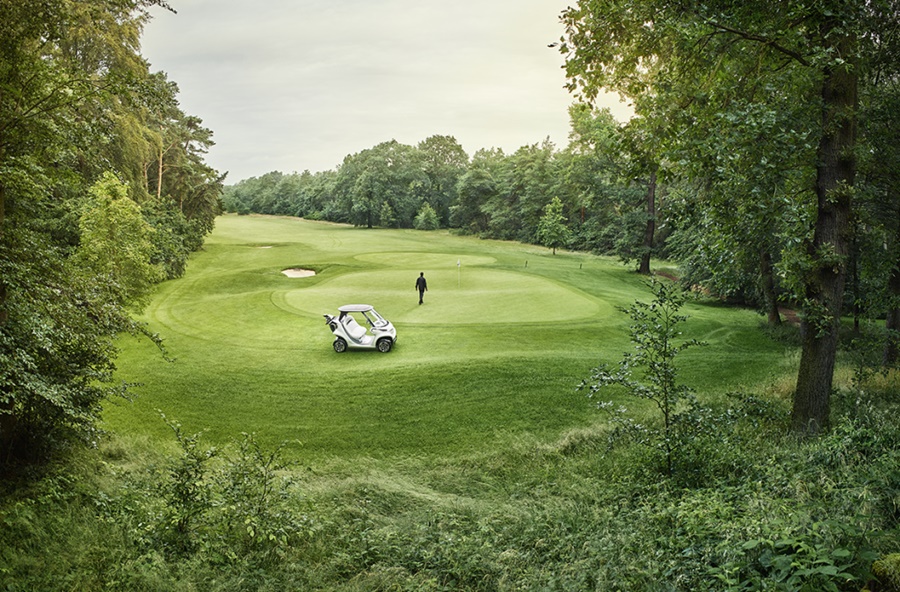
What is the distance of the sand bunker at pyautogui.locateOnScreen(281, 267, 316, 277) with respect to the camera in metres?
29.6

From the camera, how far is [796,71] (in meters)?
7.46

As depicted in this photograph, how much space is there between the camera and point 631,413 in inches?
416

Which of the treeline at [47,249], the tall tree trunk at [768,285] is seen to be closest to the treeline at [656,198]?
the tall tree trunk at [768,285]

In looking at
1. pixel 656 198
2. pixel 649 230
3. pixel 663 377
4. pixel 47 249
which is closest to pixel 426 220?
pixel 656 198

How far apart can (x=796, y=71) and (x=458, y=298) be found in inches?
591

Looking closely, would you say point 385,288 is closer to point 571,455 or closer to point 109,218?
point 109,218

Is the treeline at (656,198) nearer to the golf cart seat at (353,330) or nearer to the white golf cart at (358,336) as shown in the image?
the white golf cart at (358,336)

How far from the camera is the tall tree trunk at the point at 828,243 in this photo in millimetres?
7273

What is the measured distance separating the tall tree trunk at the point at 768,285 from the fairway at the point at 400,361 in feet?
3.91

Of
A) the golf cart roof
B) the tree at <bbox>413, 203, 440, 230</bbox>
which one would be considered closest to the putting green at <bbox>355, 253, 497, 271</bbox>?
the golf cart roof

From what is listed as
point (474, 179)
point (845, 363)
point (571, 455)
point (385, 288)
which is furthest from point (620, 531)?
point (474, 179)

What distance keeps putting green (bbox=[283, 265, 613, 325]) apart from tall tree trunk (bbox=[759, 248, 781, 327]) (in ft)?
17.9

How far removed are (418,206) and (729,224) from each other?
200ft

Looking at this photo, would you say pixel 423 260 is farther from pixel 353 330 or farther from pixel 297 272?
pixel 353 330
